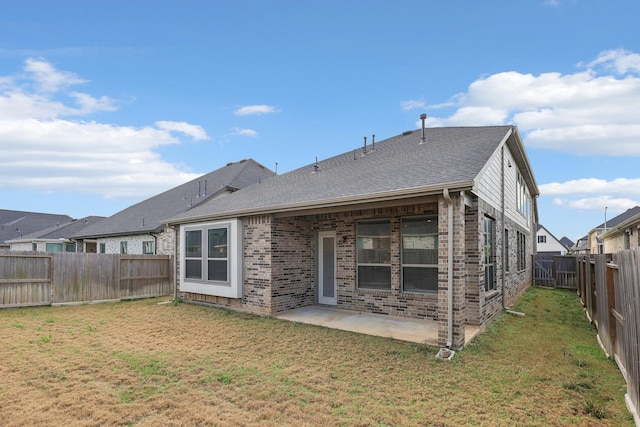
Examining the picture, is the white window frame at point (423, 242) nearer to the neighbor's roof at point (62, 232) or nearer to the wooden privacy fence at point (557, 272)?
the wooden privacy fence at point (557, 272)

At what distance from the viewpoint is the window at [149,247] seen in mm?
17127

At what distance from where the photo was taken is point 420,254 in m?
8.33

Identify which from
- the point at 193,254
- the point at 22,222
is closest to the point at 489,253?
the point at 193,254

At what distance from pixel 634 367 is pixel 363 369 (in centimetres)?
313

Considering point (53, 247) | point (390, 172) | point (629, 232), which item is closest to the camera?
point (390, 172)

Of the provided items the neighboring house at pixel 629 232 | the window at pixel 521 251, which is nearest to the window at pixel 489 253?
the window at pixel 521 251

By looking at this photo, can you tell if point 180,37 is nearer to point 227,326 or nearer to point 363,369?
point 227,326

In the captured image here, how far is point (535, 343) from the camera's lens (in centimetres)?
695

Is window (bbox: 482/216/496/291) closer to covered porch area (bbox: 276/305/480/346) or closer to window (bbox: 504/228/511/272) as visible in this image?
window (bbox: 504/228/511/272)

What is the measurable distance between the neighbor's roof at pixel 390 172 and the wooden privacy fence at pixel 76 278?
11.2ft

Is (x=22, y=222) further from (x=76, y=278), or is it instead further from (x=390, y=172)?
(x=390, y=172)

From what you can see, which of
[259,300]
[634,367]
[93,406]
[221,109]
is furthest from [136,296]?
[634,367]

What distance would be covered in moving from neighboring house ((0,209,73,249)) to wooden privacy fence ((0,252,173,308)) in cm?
2138

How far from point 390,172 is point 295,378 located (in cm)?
511
